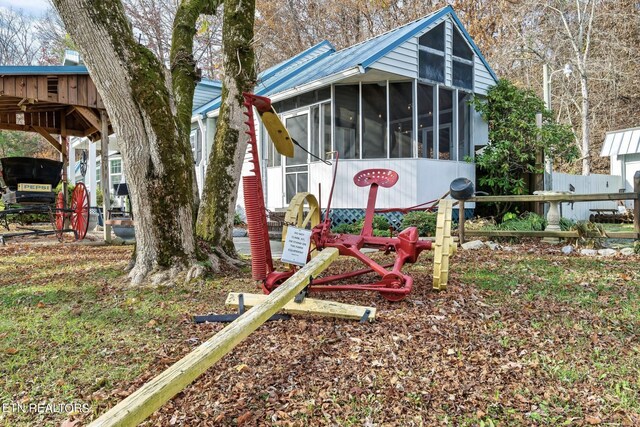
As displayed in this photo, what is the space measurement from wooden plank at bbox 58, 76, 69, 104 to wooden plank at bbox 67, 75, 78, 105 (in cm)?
5

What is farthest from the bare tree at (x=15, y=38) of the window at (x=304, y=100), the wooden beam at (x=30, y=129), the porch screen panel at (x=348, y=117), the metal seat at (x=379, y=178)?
the metal seat at (x=379, y=178)

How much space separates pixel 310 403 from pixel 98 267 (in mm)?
4332

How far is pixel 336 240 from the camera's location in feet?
13.7

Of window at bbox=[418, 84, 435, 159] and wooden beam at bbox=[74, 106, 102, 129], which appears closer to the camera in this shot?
wooden beam at bbox=[74, 106, 102, 129]

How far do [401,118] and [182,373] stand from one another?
858 centimetres

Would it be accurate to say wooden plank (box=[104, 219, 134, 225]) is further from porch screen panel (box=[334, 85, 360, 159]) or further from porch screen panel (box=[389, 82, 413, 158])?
porch screen panel (box=[389, 82, 413, 158])

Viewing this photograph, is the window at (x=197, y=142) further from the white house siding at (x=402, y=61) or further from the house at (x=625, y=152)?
the house at (x=625, y=152)

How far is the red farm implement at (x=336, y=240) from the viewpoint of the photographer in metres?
3.34

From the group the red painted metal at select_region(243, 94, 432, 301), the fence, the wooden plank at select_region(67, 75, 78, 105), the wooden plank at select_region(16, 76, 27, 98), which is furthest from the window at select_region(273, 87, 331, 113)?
the red painted metal at select_region(243, 94, 432, 301)

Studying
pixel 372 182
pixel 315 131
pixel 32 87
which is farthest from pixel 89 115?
pixel 372 182

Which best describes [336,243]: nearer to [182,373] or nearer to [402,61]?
[182,373]

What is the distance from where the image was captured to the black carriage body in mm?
8000

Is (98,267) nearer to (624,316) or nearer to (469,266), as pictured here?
(469,266)

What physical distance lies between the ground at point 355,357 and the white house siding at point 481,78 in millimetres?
7706
